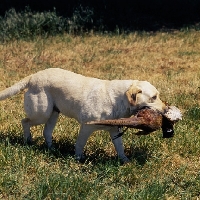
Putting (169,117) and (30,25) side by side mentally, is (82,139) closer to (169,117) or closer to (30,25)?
(169,117)

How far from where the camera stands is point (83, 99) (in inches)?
200

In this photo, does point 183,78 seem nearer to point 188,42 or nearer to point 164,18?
point 188,42

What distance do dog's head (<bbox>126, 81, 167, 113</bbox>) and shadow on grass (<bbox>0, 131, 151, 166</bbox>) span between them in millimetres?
717

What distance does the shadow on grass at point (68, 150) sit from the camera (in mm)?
5220

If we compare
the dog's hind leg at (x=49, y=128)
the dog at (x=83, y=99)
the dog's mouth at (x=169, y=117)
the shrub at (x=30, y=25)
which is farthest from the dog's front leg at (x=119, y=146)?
the shrub at (x=30, y=25)

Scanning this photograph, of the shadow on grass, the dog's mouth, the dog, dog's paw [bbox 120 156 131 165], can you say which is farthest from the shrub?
the dog's mouth

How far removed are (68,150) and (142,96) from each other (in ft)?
4.41

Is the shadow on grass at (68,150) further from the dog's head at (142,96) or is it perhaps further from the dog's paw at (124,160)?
the dog's head at (142,96)

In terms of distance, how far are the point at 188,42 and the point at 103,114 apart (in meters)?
8.56

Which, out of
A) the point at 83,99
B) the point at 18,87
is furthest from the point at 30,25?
the point at 83,99

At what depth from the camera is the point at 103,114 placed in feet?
16.1

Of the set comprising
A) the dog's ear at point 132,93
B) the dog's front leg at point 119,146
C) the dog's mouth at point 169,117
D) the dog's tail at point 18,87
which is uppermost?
the dog's ear at point 132,93

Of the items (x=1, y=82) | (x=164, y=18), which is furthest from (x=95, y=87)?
(x=164, y=18)

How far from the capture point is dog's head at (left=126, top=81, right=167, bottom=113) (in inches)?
187
